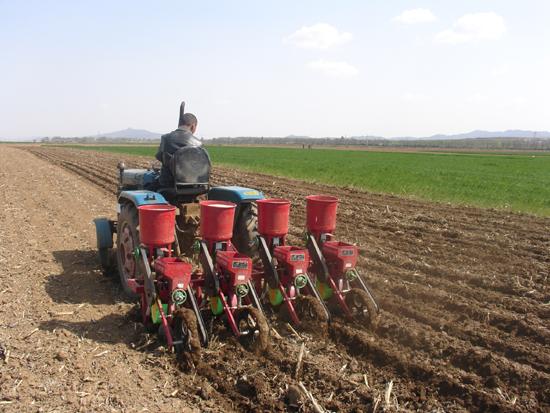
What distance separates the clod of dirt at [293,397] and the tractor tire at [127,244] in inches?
90.9

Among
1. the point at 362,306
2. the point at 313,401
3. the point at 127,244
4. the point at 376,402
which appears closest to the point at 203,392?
the point at 313,401

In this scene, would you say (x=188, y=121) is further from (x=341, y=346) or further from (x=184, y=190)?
(x=341, y=346)

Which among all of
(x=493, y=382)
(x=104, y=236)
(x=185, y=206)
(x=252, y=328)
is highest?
(x=185, y=206)

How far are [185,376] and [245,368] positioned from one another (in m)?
0.46

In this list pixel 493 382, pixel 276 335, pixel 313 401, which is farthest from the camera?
pixel 276 335

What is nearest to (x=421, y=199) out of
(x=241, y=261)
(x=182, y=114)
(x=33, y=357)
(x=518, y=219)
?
(x=518, y=219)

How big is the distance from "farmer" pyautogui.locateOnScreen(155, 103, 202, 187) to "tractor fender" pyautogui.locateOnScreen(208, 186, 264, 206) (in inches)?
20.3

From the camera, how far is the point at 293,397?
3.40 meters

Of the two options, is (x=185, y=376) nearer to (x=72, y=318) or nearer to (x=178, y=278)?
(x=178, y=278)

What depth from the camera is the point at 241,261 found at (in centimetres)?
432

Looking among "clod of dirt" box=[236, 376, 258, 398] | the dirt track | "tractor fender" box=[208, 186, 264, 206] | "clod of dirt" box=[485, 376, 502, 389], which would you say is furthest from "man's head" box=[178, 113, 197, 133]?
"clod of dirt" box=[485, 376, 502, 389]

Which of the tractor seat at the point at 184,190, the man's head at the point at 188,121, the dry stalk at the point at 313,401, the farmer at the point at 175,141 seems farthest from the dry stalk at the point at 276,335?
the man's head at the point at 188,121

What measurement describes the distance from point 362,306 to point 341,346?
0.63 m

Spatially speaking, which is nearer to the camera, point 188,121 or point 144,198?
point 144,198
